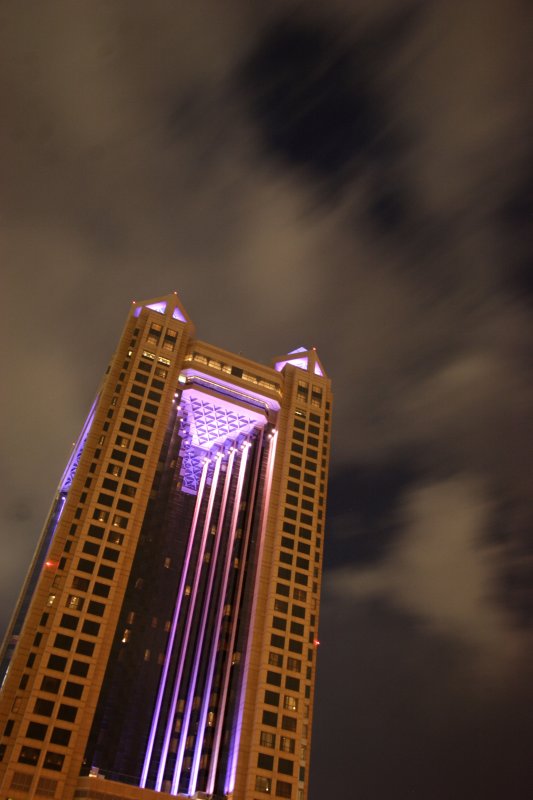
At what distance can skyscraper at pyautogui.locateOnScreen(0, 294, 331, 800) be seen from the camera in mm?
86938

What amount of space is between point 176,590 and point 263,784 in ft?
110

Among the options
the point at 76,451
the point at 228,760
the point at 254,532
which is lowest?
the point at 228,760

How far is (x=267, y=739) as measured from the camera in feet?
301

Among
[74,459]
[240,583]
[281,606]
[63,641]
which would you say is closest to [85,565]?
[63,641]

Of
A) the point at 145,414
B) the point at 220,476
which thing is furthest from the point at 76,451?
the point at 220,476

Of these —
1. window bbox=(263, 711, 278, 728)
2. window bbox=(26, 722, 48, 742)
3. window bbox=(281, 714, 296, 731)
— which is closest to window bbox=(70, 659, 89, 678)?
window bbox=(26, 722, 48, 742)

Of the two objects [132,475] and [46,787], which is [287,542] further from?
[46,787]

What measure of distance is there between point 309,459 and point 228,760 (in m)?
49.1

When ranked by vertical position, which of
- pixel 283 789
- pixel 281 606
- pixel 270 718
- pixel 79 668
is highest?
pixel 281 606

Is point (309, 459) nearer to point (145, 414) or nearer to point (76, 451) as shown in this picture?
point (145, 414)

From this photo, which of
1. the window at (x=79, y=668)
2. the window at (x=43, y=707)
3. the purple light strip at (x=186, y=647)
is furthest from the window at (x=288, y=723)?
the window at (x=43, y=707)

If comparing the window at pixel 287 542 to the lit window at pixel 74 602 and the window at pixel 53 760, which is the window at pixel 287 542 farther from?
the window at pixel 53 760

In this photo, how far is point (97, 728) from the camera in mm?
90250

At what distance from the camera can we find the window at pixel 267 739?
9138cm
